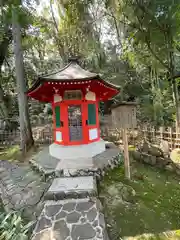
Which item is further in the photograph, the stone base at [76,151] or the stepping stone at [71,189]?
the stone base at [76,151]

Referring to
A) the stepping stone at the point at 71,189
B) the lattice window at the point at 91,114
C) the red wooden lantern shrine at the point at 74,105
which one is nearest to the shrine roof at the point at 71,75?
the red wooden lantern shrine at the point at 74,105

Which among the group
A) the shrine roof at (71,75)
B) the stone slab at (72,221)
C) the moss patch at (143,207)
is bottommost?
the moss patch at (143,207)

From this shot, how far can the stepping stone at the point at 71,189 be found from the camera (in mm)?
3463

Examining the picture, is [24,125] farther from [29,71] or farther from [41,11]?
[41,11]

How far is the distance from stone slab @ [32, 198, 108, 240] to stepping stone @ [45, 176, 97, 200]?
0.11m

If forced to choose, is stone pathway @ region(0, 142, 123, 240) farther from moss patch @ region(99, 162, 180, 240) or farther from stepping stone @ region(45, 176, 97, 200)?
moss patch @ region(99, 162, 180, 240)

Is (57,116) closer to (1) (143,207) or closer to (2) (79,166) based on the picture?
(2) (79,166)

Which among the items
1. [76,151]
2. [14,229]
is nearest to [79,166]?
[76,151]

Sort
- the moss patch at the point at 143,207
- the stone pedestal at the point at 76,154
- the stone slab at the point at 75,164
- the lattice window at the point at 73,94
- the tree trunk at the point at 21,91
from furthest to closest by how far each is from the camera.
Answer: the tree trunk at the point at 21,91
the lattice window at the point at 73,94
the stone pedestal at the point at 76,154
the stone slab at the point at 75,164
the moss patch at the point at 143,207

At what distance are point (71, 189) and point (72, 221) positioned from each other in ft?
2.46

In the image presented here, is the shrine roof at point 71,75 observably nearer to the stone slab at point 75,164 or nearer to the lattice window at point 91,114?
the lattice window at point 91,114

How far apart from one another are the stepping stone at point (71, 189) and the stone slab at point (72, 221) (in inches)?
4.3

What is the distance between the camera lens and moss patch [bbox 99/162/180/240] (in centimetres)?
283

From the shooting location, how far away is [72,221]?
2.90m
